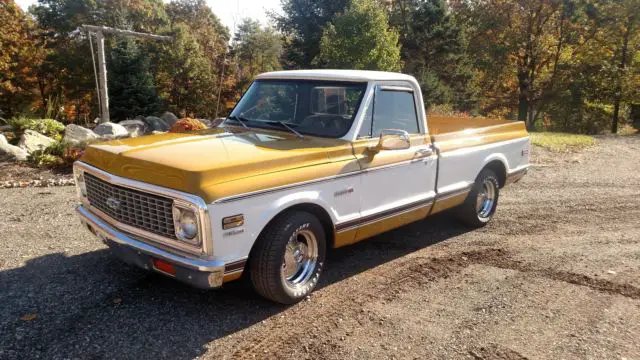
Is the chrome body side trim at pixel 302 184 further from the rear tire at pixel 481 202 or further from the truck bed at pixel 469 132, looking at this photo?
the rear tire at pixel 481 202

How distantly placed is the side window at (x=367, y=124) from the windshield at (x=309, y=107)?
0.39 ft

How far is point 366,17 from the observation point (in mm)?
17859

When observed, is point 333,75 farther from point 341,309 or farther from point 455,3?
point 455,3

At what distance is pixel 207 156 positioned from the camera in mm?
3496

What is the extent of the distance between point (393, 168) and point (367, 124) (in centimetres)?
50

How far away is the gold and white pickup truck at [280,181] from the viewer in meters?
3.21

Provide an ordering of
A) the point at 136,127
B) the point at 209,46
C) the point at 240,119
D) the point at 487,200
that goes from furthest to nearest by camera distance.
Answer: the point at 209,46 → the point at 136,127 → the point at 487,200 → the point at 240,119

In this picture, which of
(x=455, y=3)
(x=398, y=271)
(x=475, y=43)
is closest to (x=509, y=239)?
(x=398, y=271)

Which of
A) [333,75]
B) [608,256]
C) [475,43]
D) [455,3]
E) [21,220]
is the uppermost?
[455,3]

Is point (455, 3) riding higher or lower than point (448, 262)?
higher

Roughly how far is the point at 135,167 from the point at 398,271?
269cm

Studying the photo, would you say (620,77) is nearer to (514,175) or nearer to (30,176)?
(514,175)

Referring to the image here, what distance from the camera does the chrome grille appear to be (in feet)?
10.8

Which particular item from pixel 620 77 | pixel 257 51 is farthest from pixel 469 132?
pixel 257 51
